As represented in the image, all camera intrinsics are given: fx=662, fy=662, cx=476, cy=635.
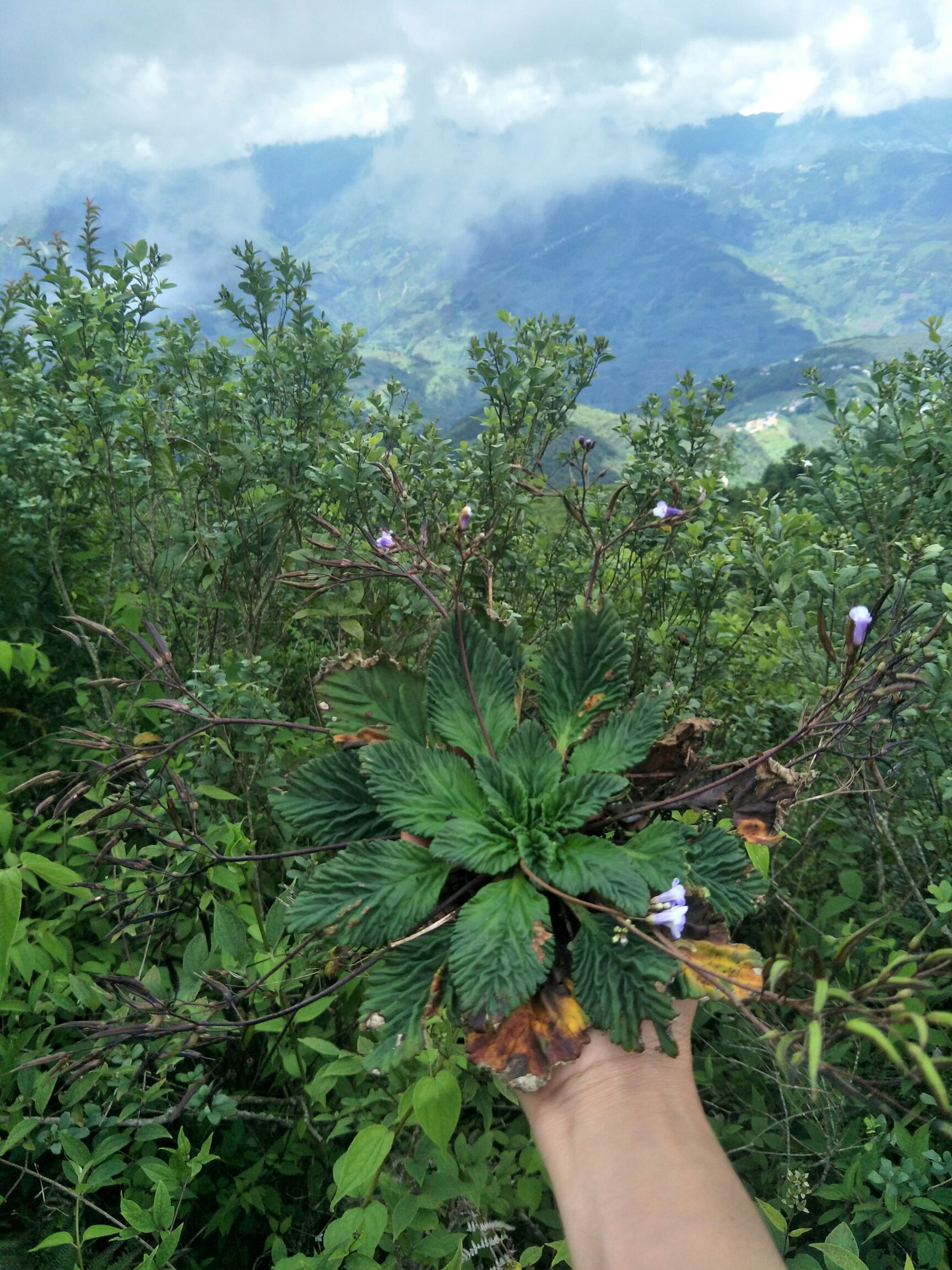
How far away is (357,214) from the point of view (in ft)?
498

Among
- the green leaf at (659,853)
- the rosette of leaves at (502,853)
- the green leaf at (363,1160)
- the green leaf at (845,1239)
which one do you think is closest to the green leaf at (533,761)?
the rosette of leaves at (502,853)

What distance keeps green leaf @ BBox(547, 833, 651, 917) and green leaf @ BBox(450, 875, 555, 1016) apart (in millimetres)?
53

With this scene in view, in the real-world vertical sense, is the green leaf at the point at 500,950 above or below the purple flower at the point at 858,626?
below

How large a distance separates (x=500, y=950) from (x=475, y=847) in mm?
159

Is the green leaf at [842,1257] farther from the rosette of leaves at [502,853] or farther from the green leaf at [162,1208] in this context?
the green leaf at [162,1208]

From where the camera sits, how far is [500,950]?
0.94 meters

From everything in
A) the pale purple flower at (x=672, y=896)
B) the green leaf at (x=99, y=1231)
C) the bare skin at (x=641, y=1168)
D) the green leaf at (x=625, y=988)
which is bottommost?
the green leaf at (x=99, y=1231)

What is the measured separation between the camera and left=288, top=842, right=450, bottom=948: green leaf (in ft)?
3.25

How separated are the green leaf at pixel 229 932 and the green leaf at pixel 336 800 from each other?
439 millimetres

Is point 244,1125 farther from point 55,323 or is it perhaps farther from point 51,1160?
point 55,323

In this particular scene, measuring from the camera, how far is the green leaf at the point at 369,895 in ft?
3.25

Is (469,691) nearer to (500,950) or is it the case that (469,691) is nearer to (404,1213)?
(500,950)

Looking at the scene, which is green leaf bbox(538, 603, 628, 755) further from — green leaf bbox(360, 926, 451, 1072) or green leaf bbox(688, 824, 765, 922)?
green leaf bbox(360, 926, 451, 1072)

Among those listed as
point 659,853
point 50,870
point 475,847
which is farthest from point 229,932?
point 659,853
